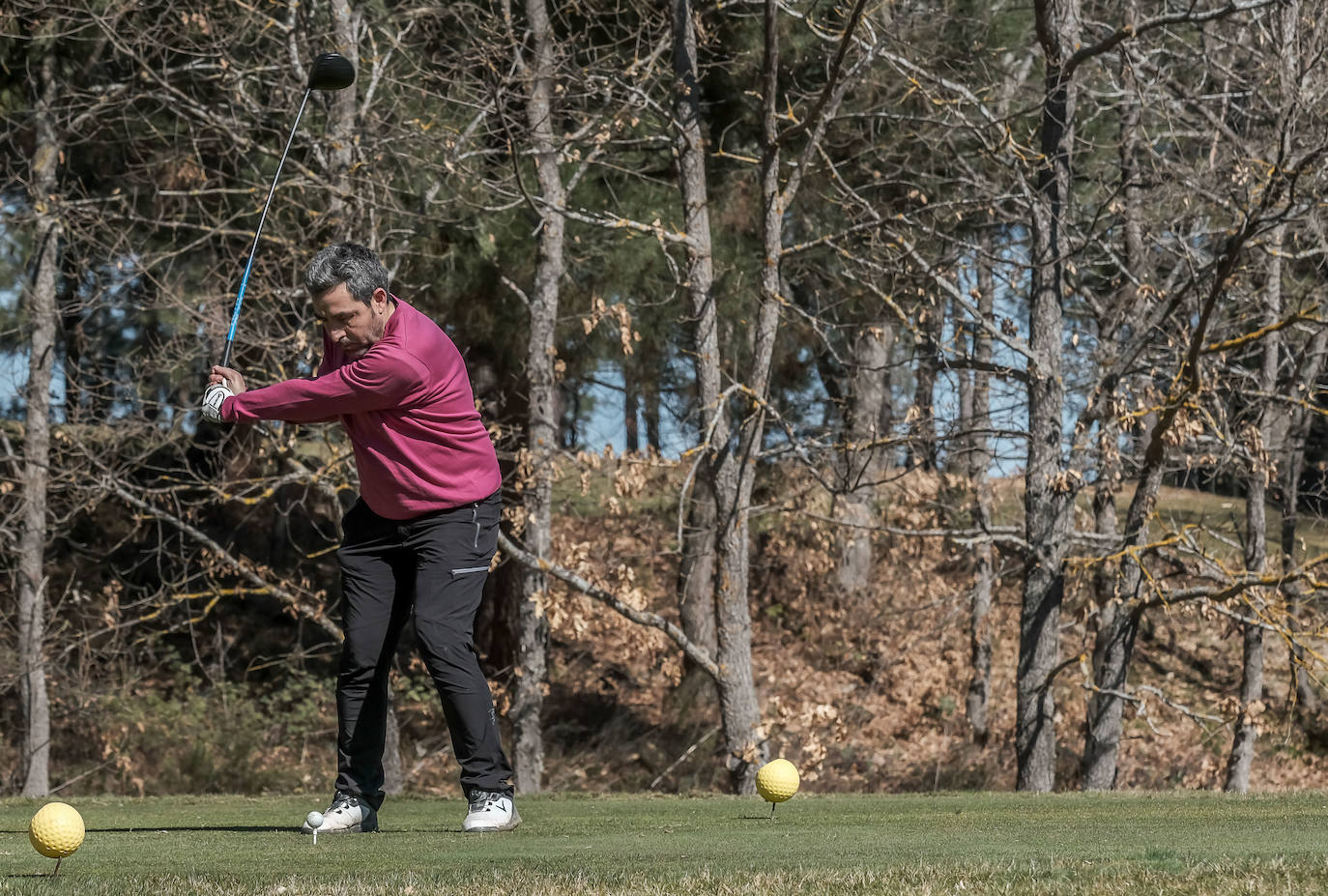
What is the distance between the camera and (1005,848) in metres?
4.42

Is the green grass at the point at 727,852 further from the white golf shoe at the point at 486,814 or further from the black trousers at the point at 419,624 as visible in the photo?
the black trousers at the point at 419,624

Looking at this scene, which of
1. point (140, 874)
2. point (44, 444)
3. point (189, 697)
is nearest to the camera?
point (140, 874)

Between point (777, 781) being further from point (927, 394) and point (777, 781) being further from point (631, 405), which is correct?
point (631, 405)

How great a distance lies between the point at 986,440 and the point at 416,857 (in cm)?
930

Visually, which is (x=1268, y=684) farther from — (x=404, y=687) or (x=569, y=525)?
(x=404, y=687)

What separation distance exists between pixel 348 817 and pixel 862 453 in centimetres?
814

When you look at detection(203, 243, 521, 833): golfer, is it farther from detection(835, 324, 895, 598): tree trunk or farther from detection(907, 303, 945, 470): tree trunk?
detection(907, 303, 945, 470): tree trunk

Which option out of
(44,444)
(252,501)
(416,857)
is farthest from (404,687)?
(416,857)

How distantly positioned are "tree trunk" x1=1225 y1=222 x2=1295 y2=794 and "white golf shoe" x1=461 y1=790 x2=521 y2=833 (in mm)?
8836

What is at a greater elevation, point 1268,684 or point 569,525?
point 569,525

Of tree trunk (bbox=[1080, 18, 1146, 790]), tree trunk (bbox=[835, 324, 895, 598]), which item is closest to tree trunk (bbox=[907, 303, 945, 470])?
tree trunk (bbox=[835, 324, 895, 598])

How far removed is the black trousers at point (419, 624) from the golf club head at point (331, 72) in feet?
8.32

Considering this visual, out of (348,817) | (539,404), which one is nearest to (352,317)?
(348,817)

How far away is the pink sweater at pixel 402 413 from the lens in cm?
500
